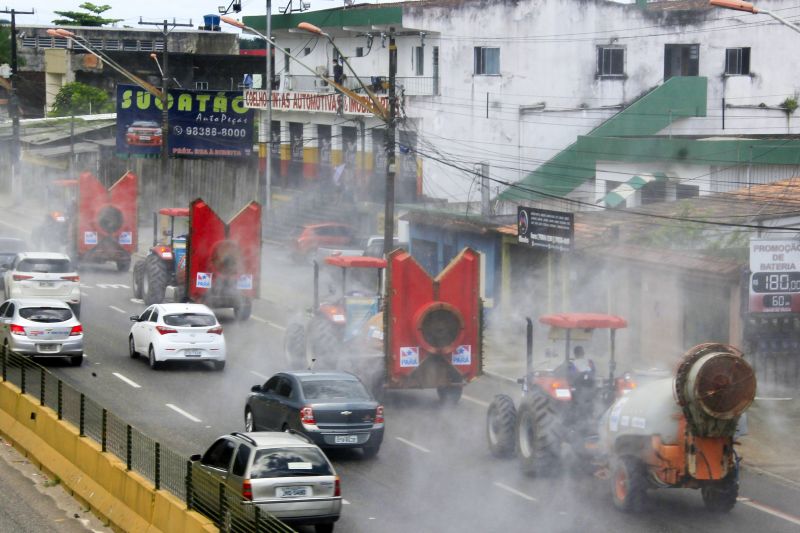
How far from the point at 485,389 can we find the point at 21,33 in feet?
306

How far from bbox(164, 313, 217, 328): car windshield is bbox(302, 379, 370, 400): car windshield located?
8.75 m

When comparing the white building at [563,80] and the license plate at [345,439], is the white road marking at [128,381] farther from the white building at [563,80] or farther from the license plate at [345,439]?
the white building at [563,80]

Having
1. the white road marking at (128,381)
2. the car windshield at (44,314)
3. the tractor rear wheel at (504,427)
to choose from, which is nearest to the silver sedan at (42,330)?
the car windshield at (44,314)

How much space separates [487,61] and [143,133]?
58.8 ft

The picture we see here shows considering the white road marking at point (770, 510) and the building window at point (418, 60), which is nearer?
the white road marking at point (770, 510)

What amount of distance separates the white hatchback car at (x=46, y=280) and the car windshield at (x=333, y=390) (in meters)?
16.2

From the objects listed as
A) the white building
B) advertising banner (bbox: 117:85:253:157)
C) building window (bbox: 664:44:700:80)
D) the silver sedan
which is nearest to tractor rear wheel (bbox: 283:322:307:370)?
the silver sedan

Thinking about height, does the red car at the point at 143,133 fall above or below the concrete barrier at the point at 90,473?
above

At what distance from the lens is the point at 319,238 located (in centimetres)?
5322

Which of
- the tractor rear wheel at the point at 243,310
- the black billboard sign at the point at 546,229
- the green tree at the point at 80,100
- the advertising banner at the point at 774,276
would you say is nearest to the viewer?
the advertising banner at the point at 774,276

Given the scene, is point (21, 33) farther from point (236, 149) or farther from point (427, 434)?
point (427, 434)

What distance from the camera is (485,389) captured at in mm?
29984

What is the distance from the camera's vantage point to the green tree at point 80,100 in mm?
97062

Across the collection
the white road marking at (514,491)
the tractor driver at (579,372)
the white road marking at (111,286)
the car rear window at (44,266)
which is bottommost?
the white road marking at (514,491)
